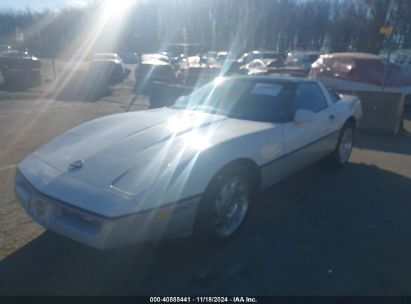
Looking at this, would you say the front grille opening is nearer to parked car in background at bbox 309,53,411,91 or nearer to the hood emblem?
the hood emblem

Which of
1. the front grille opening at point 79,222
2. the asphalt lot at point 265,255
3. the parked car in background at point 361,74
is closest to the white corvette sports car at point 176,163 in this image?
the front grille opening at point 79,222

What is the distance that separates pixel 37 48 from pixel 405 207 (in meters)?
64.4

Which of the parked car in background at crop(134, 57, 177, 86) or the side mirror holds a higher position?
the side mirror

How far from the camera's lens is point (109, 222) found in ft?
7.32

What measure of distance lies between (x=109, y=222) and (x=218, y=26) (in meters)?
37.4

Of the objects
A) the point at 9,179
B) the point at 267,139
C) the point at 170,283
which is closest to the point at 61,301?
the point at 170,283

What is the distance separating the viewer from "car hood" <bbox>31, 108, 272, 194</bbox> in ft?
8.26

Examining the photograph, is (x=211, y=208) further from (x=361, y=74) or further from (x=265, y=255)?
(x=361, y=74)

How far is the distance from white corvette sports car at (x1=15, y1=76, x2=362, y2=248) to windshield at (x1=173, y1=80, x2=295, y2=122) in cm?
1

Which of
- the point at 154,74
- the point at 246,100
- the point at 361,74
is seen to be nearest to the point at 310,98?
the point at 246,100

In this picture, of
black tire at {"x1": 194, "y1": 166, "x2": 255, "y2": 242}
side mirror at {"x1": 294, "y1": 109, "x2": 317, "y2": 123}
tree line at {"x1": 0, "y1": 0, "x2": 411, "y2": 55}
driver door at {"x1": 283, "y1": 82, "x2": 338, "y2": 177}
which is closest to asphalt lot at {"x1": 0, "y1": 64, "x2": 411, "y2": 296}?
black tire at {"x1": 194, "y1": 166, "x2": 255, "y2": 242}

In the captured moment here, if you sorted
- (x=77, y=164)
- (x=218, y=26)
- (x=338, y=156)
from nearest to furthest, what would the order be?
(x=77, y=164) < (x=338, y=156) < (x=218, y=26)

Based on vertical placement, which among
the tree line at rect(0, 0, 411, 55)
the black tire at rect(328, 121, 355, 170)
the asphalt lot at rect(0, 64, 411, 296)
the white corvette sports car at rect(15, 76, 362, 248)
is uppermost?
the tree line at rect(0, 0, 411, 55)

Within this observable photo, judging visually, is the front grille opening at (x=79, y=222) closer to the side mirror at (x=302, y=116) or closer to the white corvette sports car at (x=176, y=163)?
the white corvette sports car at (x=176, y=163)
